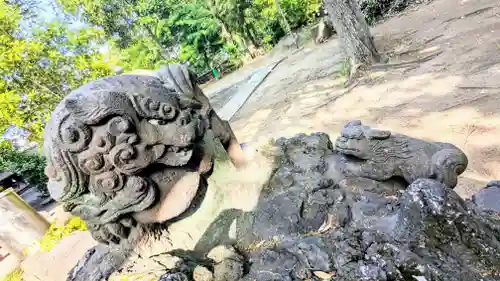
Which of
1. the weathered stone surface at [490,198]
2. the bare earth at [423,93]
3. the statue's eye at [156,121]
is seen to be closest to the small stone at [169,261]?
the statue's eye at [156,121]

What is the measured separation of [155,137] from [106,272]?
2.09 feet

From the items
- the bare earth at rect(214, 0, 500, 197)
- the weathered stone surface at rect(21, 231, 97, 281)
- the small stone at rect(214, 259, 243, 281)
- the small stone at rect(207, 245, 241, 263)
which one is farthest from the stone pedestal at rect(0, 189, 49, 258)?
the bare earth at rect(214, 0, 500, 197)

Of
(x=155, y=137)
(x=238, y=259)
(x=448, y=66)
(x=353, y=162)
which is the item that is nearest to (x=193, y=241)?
(x=238, y=259)

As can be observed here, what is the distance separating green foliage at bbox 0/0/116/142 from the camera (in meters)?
4.54

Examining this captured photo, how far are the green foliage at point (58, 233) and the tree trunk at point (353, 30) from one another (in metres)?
5.64

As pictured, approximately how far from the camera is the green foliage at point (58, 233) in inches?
106

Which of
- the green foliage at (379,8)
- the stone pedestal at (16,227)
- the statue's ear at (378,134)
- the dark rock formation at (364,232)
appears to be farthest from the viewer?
the green foliage at (379,8)

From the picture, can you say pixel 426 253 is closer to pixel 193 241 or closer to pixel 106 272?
pixel 193 241

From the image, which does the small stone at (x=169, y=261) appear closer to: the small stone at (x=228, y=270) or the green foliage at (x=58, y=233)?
the small stone at (x=228, y=270)

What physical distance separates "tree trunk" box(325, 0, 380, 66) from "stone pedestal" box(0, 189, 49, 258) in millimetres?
5848

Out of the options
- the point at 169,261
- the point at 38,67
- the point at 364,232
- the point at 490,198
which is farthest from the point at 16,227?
the point at 490,198

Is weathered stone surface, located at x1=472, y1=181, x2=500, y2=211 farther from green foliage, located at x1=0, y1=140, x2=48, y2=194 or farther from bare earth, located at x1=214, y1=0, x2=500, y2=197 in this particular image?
green foliage, located at x1=0, y1=140, x2=48, y2=194

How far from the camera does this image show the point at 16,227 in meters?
3.18

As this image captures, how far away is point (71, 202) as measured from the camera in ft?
4.52
